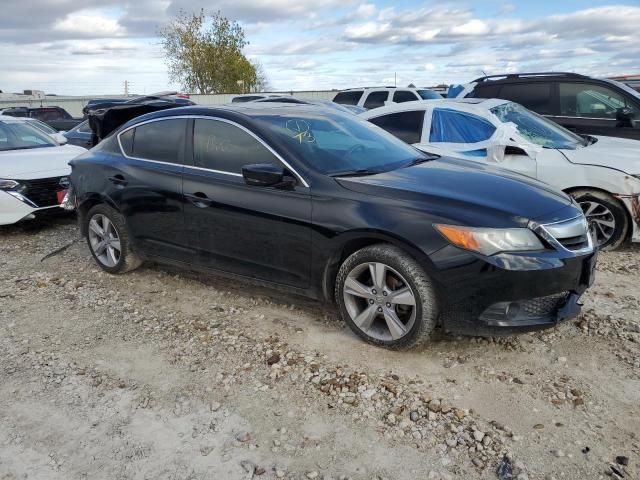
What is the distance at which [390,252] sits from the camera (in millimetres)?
3678

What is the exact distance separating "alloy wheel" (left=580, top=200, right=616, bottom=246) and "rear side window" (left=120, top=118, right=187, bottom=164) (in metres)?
4.09

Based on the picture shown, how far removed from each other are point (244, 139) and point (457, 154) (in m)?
3.02

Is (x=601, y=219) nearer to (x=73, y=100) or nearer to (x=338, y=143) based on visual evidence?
(x=338, y=143)

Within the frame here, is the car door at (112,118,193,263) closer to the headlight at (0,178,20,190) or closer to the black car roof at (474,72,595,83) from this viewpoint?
the headlight at (0,178,20,190)

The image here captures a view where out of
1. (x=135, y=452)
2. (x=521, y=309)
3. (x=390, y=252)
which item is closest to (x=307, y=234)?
(x=390, y=252)

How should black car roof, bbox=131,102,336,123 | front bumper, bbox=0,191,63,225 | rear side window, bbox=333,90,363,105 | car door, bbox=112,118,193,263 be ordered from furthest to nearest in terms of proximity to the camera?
rear side window, bbox=333,90,363,105, front bumper, bbox=0,191,63,225, car door, bbox=112,118,193,263, black car roof, bbox=131,102,336,123

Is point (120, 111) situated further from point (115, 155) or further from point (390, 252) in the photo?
point (390, 252)

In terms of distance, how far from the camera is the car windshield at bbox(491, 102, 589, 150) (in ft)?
21.5

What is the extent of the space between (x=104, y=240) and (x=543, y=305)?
4046 mm

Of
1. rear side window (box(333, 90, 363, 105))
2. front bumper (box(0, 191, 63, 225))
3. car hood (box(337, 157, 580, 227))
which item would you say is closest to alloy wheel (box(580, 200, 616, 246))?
car hood (box(337, 157, 580, 227))

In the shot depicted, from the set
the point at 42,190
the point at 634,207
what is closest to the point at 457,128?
the point at 634,207

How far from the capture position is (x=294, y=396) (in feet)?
11.1

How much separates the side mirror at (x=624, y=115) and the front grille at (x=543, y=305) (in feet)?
17.3

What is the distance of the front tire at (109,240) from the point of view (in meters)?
5.36
